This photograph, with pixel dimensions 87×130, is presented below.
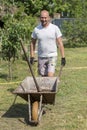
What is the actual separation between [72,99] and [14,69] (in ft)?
20.1

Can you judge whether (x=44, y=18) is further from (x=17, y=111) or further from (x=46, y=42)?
(x=17, y=111)

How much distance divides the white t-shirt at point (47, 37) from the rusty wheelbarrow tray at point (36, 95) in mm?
611

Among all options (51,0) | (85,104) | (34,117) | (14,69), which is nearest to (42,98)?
(34,117)

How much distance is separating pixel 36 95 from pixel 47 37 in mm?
1489

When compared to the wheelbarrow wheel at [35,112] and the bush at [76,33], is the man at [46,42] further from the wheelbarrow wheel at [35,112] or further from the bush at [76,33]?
the bush at [76,33]

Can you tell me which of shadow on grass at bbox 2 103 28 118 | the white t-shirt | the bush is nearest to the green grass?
shadow on grass at bbox 2 103 28 118

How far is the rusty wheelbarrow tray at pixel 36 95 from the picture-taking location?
25.7 feet

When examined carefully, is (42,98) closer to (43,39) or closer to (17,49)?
(43,39)

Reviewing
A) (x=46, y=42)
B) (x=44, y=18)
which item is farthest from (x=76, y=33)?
(x=44, y=18)

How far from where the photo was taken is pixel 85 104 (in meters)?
9.72

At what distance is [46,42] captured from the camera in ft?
29.3

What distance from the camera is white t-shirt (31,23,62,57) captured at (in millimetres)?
8820

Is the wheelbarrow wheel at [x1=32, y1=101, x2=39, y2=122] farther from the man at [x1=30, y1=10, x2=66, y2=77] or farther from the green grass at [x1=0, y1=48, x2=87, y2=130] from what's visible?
the man at [x1=30, y1=10, x2=66, y2=77]

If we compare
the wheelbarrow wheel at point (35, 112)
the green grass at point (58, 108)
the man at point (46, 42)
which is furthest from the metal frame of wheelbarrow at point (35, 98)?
the man at point (46, 42)
